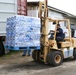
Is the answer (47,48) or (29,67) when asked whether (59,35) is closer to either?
(47,48)

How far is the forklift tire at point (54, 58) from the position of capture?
1241 centimetres

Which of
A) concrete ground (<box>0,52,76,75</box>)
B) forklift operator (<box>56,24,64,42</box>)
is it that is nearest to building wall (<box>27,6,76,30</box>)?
concrete ground (<box>0,52,76,75</box>)

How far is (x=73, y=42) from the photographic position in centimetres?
1417

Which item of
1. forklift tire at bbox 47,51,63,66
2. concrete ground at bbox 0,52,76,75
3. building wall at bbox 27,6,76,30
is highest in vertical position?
building wall at bbox 27,6,76,30

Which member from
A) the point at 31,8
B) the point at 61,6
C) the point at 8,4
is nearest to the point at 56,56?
the point at 8,4

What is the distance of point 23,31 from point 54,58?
84.3 inches

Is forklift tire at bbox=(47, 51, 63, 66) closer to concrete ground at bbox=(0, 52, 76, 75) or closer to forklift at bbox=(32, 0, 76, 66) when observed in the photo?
forklift at bbox=(32, 0, 76, 66)

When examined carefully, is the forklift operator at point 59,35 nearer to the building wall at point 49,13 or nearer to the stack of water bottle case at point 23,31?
the stack of water bottle case at point 23,31

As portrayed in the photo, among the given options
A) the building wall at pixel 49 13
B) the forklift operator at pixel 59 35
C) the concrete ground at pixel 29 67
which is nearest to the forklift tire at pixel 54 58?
the concrete ground at pixel 29 67

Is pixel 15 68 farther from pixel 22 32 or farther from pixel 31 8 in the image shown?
pixel 31 8

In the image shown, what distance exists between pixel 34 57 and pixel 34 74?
2717 mm

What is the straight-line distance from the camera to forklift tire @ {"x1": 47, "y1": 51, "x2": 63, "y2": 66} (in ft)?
40.7

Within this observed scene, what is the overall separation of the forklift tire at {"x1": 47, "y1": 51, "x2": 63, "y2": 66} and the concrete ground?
236 mm

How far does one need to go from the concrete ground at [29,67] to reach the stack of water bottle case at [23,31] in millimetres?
1196
